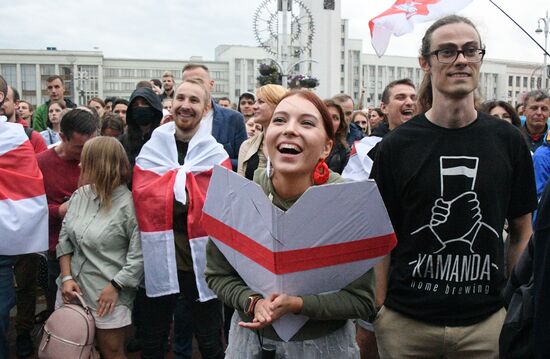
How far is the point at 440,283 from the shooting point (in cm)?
227

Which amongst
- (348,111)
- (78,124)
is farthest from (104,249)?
(348,111)

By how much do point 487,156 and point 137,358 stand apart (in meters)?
3.24

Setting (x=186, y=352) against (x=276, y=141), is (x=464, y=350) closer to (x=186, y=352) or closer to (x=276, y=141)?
(x=276, y=141)

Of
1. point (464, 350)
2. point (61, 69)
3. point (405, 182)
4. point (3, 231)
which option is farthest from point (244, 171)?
point (61, 69)

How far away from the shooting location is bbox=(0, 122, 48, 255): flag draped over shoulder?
342 centimetres

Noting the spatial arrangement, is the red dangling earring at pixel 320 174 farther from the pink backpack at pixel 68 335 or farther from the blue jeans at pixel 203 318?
the pink backpack at pixel 68 335

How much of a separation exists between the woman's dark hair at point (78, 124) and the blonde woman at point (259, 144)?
3.56ft

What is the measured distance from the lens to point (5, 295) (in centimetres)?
343

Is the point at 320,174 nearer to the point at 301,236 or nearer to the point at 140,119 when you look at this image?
the point at 301,236

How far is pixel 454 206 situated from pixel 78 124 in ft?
8.86

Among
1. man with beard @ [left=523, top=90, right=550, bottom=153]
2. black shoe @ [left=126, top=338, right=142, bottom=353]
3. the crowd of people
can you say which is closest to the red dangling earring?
the crowd of people

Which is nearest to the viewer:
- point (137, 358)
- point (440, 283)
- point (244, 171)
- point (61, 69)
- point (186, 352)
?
point (440, 283)

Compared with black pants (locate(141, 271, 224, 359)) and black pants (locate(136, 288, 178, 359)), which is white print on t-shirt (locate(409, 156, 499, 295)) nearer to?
black pants (locate(141, 271, 224, 359))

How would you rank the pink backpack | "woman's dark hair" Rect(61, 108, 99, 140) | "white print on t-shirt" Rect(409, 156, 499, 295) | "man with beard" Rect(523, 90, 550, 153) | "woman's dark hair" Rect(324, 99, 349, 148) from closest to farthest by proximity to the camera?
1. "white print on t-shirt" Rect(409, 156, 499, 295)
2. the pink backpack
3. "woman's dark hair" Rect(61, 108, 99, 140)
4. "woman's dark hair" Rect(324, 99, 349, 148)
5. "man with beard" Rect(523, 90, 550, 153)
